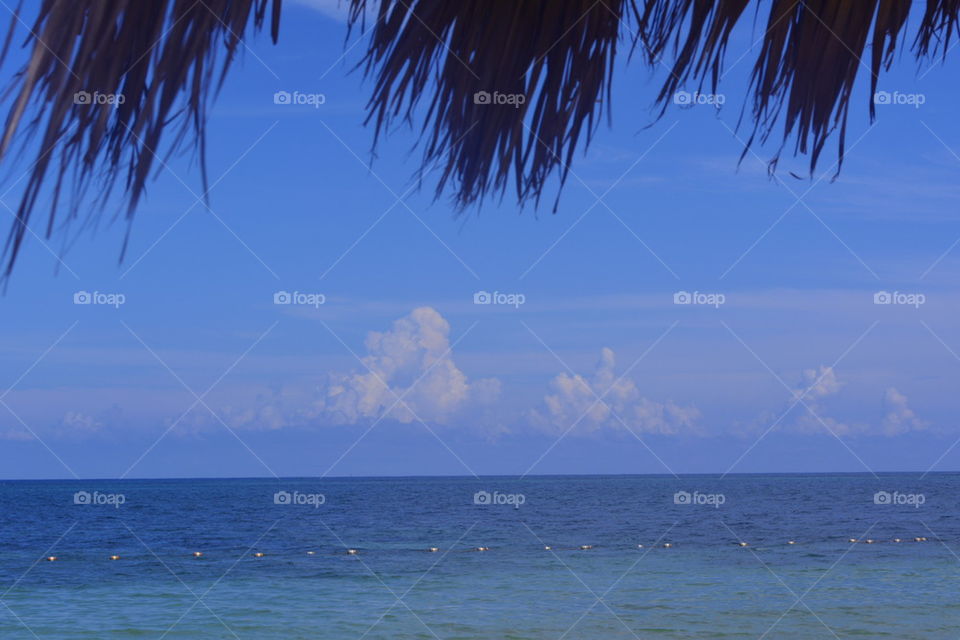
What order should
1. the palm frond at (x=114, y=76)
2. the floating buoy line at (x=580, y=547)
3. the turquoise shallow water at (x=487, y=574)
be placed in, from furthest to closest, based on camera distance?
the floating buoy line at (x=580, y=547) → the turquoise shallow water at (x=487, y=574) → the palm frond at (x=114, y=76)

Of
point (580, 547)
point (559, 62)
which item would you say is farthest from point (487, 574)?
point (559, 62)

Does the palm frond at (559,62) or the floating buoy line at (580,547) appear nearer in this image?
the palm frond at (559,62)

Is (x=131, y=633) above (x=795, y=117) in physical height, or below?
below

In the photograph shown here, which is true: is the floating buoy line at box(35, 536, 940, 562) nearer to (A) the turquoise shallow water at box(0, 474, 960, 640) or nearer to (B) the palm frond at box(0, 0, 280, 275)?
(A) the turquoise shallow water at box(0, 474, 960, 640)

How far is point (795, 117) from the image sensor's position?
154 cm

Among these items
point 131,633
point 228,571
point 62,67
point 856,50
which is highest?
point 856,50

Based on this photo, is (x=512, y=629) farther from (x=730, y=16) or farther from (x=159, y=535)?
(x=159, y=535)

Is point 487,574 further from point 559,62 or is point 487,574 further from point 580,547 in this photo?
point 559,62

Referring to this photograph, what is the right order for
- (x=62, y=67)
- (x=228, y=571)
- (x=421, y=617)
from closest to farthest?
(x=62, y=67), (x=421, y=617), (x=228, y=571)

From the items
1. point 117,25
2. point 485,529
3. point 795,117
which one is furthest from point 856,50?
point 485,529

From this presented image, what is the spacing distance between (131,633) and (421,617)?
11.7ft

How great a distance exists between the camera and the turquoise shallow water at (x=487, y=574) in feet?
41.5

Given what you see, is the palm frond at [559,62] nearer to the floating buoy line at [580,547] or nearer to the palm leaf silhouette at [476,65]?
the palm leaf silhouette at [476,65]

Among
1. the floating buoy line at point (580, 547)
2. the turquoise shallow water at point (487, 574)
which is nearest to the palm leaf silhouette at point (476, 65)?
the turquoise shallow water at point (487, 574)
